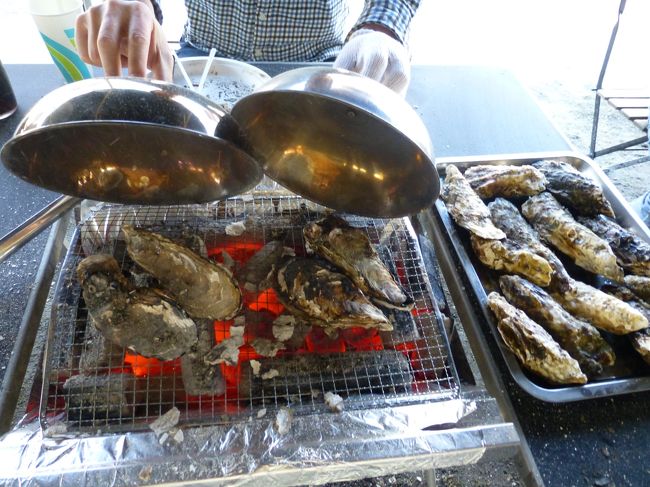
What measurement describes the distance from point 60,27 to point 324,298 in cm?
108

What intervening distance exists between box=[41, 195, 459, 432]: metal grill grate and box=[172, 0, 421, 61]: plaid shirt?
3.06 feet

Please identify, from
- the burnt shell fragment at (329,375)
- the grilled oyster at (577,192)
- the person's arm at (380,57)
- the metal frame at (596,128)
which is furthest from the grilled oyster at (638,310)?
the metal frame at (596,128)

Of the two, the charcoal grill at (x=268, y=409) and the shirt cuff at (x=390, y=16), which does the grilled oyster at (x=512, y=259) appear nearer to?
the charcoal grill at (x=268, y=409)

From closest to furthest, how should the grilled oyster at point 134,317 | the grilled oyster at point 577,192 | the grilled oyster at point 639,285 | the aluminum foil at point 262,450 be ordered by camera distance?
1. the aluminum foil at point 262,450
2. the grilled oyster at point 134,317
3. the grilled oyster at point 639,285
4. the grilled oyster at point 577,192

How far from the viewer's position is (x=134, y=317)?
867mm

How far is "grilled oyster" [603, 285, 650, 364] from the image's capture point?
0.95 metres

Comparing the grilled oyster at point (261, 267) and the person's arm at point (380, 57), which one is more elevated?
the person's arm at point (380, 57)

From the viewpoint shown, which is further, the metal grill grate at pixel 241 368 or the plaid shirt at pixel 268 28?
the plaid shirt at pixel 268 28

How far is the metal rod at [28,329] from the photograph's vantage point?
84cm

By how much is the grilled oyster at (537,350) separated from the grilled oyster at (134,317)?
24.7 inches

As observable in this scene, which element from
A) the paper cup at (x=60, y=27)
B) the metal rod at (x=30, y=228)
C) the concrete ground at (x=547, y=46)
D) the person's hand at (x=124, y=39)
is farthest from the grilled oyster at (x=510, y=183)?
the concrete ground at (x=547, y=46)

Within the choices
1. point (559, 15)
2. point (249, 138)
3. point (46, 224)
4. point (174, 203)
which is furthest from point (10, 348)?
point (559, 15)

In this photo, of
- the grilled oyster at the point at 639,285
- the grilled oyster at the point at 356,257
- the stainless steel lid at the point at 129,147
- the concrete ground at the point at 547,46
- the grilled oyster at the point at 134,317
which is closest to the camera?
the stainless steel lid at the point at 129,147

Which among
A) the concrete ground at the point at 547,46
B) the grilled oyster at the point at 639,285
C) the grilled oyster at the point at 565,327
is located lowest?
the concrete ground at the point at 547,46
